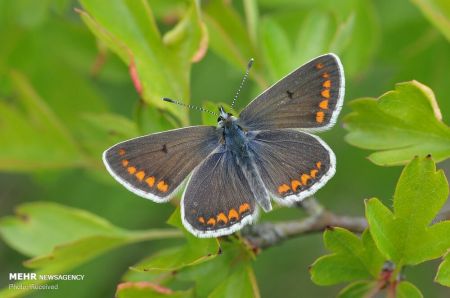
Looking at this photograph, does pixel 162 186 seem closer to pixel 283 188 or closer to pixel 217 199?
pixel 217 199

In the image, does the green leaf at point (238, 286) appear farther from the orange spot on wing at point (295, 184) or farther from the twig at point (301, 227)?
the orange spot on wing at point (295, 184)

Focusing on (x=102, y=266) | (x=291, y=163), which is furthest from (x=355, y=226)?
(x=102, y=266)

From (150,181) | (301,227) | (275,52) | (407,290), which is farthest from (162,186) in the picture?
(407,290)

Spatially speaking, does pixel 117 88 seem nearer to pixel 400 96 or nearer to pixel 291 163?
pixel 291 163

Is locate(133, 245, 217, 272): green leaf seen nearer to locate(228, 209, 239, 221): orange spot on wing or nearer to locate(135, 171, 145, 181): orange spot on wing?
locate(228, 209, 239, 221): orange spot on wing

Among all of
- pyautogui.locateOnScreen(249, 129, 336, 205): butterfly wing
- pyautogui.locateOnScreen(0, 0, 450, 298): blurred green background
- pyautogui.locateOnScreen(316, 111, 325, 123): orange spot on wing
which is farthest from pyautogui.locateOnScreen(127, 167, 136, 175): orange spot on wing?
pyautogui.locateOnScreen(316, 111, 325, 123): orange spot on wing
